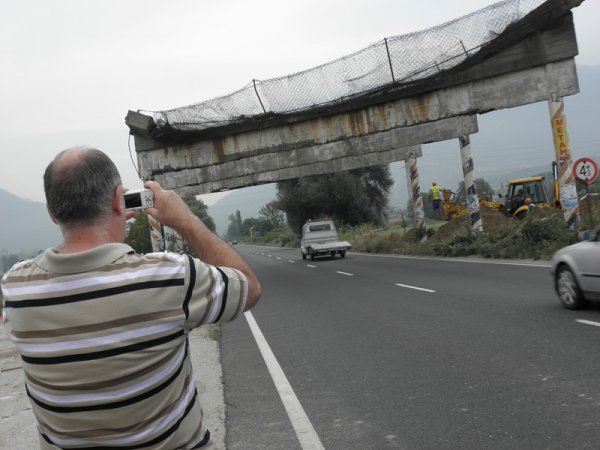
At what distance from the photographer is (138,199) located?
2.00 metres

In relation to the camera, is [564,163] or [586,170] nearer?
[586,170]

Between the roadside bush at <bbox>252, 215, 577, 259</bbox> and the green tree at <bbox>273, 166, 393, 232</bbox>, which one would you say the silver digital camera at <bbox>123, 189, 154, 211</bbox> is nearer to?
the roadside bush at <bbox>252, 215, 577, 259</bbox>

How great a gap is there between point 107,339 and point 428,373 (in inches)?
188

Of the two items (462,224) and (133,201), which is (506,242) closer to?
(462,224)

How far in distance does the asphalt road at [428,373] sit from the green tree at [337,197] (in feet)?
126

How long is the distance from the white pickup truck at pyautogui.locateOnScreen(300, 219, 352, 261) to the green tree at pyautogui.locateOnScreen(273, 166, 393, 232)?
19.1m

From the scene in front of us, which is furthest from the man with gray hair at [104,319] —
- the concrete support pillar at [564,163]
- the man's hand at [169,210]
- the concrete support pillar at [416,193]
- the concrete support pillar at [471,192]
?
the concrete support pillar at [416,193]

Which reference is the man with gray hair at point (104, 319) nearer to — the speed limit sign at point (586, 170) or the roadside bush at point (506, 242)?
the roadside bush at point (506, 242)

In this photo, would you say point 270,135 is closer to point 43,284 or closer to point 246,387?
point 246,387

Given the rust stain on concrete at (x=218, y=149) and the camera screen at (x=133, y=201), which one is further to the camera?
the rust stain on concrete at (x=218, y=149)

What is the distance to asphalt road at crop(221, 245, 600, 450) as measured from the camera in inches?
170

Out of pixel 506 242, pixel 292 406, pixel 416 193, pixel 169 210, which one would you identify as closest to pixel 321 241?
pixel 416 193

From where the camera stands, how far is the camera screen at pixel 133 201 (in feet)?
6.53

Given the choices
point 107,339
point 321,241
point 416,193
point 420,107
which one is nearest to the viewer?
point 107,339
